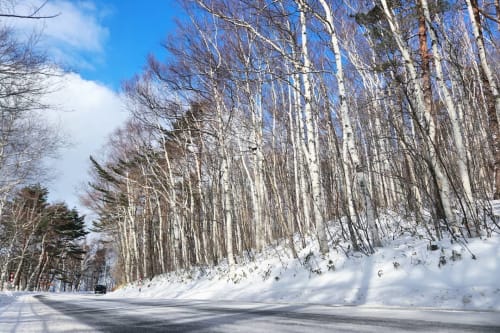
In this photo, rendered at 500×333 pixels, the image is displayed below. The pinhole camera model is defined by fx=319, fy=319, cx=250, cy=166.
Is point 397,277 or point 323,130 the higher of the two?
point 323,130

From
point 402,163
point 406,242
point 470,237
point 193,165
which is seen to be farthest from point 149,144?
point 470,237

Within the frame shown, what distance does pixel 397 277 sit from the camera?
4.59m

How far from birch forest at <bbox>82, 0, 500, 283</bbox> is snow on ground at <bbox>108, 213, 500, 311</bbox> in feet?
1.29

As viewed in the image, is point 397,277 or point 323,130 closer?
point 397,277

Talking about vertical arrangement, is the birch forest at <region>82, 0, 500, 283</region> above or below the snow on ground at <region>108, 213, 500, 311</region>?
above

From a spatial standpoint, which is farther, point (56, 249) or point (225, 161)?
point (56, 249)

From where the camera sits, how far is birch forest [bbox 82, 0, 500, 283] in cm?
593

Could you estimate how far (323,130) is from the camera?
1384cm

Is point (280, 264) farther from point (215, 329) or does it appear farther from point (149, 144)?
point (149, 144)

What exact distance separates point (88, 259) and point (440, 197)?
49.9 m

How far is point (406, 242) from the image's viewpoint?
581 centimetres

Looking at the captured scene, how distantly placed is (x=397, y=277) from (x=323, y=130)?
9836mm

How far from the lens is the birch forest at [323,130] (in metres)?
5.93

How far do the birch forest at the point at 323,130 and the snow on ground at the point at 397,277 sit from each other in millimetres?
394
